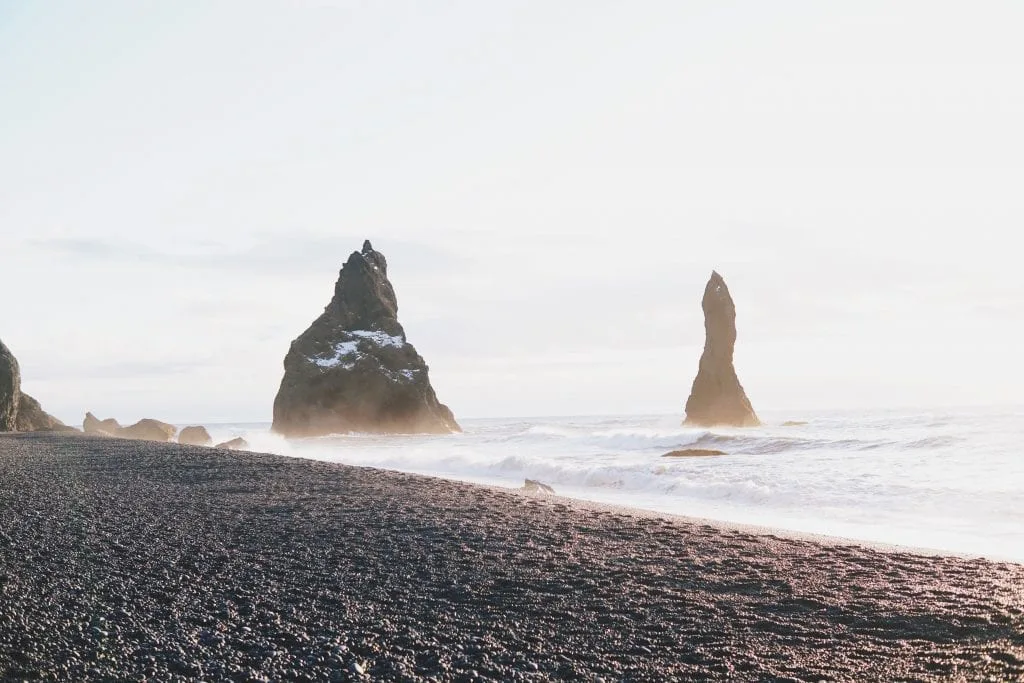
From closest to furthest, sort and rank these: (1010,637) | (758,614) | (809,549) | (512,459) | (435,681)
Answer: (435,681) < (1010,637) < (758,614) < (809,549) < (512,459)

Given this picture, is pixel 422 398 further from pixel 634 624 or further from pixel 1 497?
pixel 634 624

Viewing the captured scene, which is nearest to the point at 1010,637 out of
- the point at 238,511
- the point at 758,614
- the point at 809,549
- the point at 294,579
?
the point at 758,614

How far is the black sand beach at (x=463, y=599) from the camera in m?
4.98

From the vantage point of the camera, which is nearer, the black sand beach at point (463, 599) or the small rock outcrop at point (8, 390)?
the black sand beach at point (463, 599)

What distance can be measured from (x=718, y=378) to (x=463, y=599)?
246 ft

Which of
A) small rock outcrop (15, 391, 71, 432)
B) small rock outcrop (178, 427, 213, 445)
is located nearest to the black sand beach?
small rock outcrop (15, 391, 71, 432)

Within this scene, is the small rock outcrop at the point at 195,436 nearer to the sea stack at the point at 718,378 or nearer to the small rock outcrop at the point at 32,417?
the small rock outcrop at the point at 32,417

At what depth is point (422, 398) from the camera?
248 feet

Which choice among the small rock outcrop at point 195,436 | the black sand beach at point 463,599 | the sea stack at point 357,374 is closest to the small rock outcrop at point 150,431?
the small rock outcrop at point 195,436

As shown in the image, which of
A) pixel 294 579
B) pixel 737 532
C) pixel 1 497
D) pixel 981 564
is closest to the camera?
pixel 294 579

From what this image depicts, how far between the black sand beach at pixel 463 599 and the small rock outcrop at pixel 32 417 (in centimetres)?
3867

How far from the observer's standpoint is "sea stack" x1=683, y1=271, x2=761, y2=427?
7662cm

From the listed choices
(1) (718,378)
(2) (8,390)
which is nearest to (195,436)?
(2) (8,390)

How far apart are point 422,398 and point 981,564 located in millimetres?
68645
